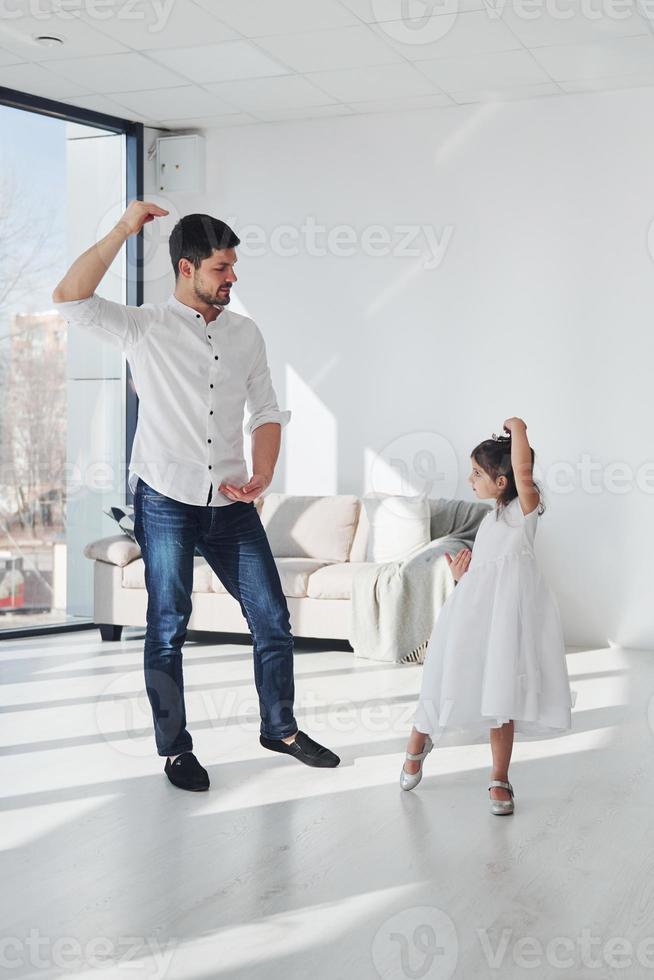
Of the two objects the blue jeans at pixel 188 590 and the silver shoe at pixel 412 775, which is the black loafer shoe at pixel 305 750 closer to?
the blue jeans at pixel 188 590

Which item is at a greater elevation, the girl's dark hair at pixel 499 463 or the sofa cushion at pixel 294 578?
the girl's dark hair at pixel 499 463

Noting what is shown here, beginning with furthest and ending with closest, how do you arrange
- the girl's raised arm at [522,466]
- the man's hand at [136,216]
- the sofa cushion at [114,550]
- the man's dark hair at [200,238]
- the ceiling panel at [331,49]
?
the sofa cushion at [114,550] → the ceiling panel at [331,49] → the man's dark hair at [200,238] → the girl's raised arm at [522,466] → the man's hand at [136,216]

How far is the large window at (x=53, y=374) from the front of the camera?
228 inches

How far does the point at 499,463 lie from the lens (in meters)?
3.10

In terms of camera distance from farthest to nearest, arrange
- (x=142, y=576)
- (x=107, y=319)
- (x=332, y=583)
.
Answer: (x=142, y=576) < (x=332, y=583) < (x=107, y=319)

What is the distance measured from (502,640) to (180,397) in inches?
42.8

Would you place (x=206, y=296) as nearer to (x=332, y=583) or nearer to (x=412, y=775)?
(x=412, y=775)

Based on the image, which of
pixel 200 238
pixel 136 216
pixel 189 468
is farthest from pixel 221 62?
pixel 189 468

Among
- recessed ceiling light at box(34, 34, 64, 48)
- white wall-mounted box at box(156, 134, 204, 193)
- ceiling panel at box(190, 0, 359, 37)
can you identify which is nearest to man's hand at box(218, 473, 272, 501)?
ceiling panel at box(190, 0, 359, 37)

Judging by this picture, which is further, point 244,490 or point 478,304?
point 478,304

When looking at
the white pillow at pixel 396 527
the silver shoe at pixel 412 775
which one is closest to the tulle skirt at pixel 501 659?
the silver shoe at pixel 412 775

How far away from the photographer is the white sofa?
18.3 ft

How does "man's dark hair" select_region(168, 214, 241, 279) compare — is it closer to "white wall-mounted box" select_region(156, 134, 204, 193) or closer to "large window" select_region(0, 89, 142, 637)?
"large window" select_region(0, 89, 142, 637)

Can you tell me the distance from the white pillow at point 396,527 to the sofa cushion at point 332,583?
14 cm
